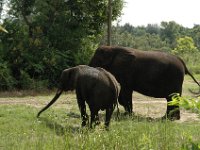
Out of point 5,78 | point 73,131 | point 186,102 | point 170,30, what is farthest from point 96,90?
point 170,30

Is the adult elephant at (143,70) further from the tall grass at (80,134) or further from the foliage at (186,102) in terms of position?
the foliage at (186,102)

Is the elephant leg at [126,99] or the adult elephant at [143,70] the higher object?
the adult elephant at [143,70]

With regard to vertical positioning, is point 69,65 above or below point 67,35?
below

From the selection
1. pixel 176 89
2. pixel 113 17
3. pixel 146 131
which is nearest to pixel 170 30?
pixel 113 17

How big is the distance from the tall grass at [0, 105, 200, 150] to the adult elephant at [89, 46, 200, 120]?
4.26 ft

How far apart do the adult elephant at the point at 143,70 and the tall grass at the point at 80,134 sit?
4.26 ft

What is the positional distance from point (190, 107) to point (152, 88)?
9437 mm

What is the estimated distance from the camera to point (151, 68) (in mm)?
12438

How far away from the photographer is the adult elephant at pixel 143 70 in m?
12.4

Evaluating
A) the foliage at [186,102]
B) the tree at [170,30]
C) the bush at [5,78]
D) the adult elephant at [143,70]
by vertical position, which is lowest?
the tree at [170,30]

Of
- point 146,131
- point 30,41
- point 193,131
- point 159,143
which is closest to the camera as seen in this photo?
point 159,143

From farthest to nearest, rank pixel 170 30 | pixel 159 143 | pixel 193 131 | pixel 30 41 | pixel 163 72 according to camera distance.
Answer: pixel 170 30
pixel 30 41
pixel 163 72
pixel 193 131
pixel 159 143

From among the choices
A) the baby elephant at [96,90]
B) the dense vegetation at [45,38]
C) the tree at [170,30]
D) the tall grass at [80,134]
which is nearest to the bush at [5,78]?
the dense vegetation at [45,38]

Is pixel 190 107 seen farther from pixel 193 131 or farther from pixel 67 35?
pixel 67 35
